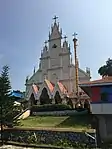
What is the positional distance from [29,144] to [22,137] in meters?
2.15

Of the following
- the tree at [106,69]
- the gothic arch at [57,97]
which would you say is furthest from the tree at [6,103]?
the tree at [106,69]

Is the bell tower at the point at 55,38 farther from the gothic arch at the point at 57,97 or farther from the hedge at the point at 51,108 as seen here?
the hedge at the point at 51,108

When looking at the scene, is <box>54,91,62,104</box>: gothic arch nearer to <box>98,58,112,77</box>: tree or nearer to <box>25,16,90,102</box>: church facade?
<box>25,16,90,102</box>: church facade

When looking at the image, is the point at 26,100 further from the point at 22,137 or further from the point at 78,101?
the point at 22,137

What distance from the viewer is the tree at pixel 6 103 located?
21.2 meters

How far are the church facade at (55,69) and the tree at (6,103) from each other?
2434 cm

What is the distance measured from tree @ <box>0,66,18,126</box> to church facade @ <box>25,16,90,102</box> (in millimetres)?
24344

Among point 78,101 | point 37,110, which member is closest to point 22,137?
point 37,110

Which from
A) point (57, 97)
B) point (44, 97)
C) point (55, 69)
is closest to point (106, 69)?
point (55, 69)

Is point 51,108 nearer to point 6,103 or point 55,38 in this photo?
point 6,103

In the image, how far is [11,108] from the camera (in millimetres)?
21734

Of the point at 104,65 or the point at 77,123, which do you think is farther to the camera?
the point at 104,65

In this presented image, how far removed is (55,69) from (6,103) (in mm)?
32123

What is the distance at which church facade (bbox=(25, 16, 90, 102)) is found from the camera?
49.7 meters
